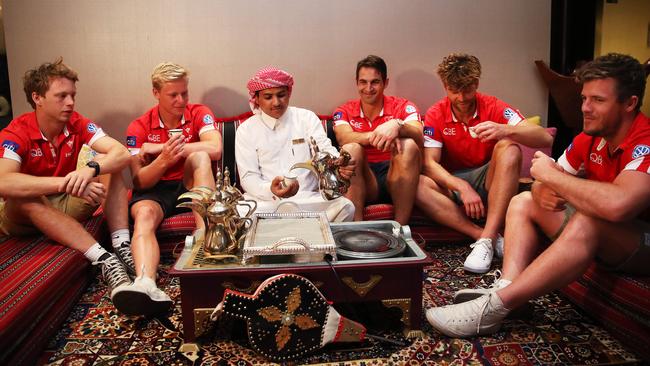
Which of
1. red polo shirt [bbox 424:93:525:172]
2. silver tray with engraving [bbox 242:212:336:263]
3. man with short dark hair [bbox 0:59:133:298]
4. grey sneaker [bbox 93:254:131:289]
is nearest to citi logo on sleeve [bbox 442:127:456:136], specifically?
red polo shirt [bbox 424:93:525:172]

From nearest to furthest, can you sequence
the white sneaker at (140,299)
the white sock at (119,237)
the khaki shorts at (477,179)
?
1. the white sneaker at (140,299)
2. the white sock at (119,237)
3. the khaki shorts at (477,179)

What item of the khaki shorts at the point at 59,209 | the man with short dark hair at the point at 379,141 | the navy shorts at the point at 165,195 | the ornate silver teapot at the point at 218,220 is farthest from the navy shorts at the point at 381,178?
the khaki shorts at the point at 59,209

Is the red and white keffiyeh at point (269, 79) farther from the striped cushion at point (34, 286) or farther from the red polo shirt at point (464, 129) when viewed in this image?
the striped cushion at point (34, 286)

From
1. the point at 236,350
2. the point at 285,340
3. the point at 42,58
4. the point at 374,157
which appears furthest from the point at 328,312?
the point at 42,58

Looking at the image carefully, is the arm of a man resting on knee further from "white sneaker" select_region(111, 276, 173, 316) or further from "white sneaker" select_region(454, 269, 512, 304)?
"white sneaker" select_region(111, 276, 173, 316)

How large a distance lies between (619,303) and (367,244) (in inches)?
40.2

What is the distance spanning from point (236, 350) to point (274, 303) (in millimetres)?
327

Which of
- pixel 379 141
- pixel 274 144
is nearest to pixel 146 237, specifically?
pixel 274 144

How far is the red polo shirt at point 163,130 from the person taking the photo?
3.31m

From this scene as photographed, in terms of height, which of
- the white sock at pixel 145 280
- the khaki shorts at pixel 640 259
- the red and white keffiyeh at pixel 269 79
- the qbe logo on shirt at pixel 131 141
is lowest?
the white sock at pixel 145 280

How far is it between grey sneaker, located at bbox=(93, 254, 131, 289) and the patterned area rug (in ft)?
0.44

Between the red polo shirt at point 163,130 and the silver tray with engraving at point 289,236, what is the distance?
127 centimetres

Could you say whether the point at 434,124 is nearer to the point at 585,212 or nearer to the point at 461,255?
the point at 461,255

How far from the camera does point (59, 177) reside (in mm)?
2584
